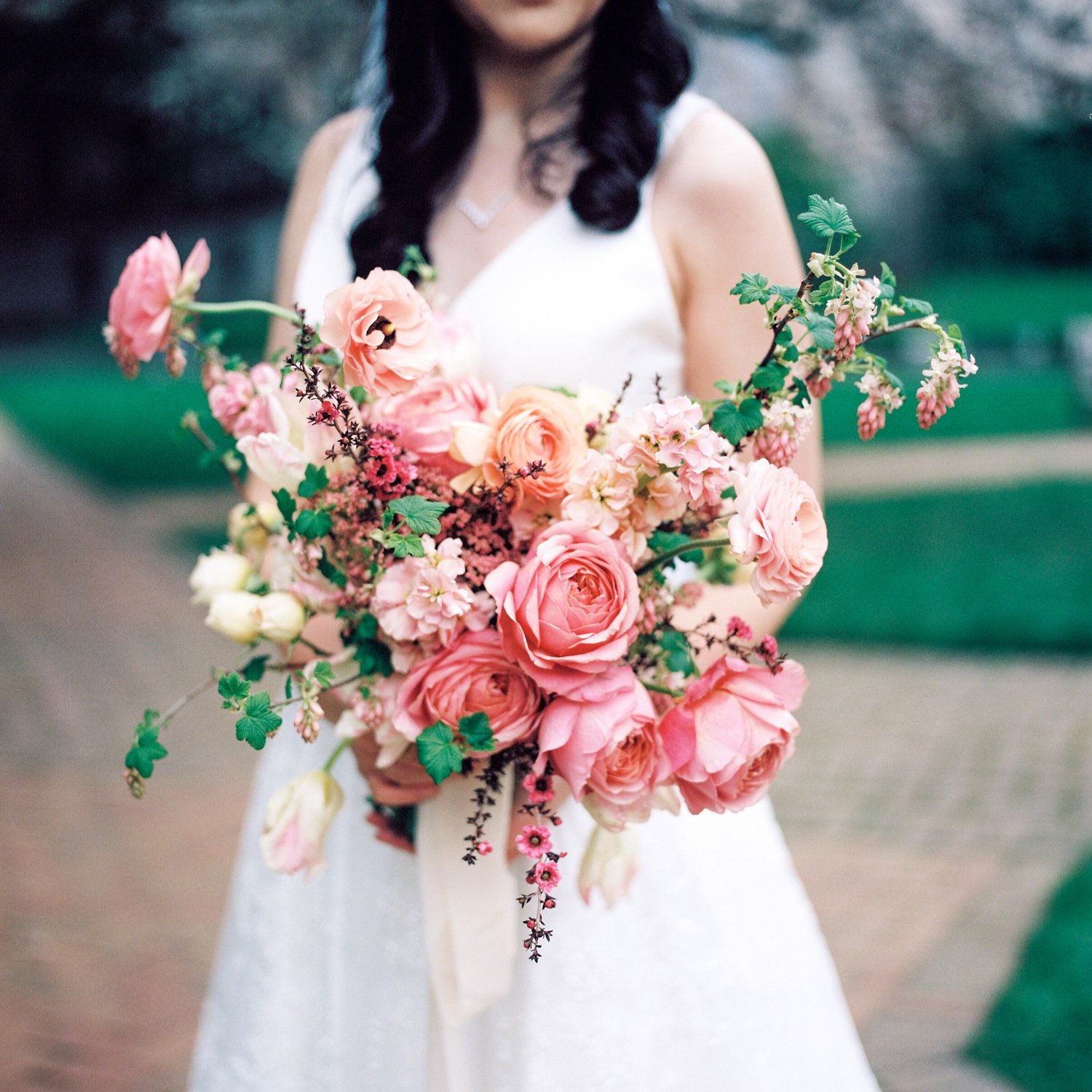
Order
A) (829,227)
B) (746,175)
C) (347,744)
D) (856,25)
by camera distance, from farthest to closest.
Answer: (856,25)
(746,175)
(347,744)
(829,227)

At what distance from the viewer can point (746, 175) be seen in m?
1.91

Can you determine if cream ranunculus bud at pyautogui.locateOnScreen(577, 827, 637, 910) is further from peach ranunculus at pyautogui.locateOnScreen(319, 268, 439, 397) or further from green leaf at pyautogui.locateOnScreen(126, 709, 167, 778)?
peach ranunculus at pyautogui.locateOnScreen(319, 268, 439, 397)

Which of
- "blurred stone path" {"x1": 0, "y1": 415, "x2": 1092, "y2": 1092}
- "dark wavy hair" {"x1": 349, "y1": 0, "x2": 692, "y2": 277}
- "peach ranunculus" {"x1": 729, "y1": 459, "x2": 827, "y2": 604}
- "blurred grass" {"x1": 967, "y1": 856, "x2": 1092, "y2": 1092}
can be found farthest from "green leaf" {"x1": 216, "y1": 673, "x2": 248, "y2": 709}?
"blurred grass" {"x1": 967, "y1": 856, "x2": 1092, "y2": 1092}

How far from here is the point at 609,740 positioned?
1.34 m

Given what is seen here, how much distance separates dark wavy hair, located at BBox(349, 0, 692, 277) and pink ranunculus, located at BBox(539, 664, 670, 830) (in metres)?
0.86

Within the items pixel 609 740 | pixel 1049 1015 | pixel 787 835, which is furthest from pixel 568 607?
pixel 787 835

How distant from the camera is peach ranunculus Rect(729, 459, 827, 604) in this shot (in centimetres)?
126

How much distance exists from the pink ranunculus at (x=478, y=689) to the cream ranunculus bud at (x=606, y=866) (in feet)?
1.08

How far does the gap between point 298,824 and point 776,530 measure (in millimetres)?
713

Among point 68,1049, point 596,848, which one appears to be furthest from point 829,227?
point 68,1049

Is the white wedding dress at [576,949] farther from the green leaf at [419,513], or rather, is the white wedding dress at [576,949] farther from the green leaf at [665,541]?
the green leaf at [419,513]

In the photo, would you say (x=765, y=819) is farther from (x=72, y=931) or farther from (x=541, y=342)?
(x=72, y=931)

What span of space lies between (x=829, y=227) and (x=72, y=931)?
4032mm

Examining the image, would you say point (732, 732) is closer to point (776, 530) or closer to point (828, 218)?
point (776, 530)
